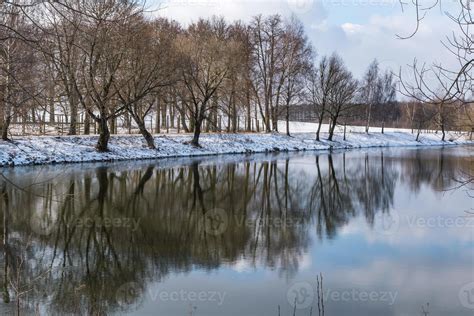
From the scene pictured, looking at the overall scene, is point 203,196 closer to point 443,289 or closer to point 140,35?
point 443,289

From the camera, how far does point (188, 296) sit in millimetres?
7270

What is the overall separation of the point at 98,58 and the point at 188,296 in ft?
69.5

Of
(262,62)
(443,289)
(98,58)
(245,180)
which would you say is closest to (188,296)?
(443,289)
